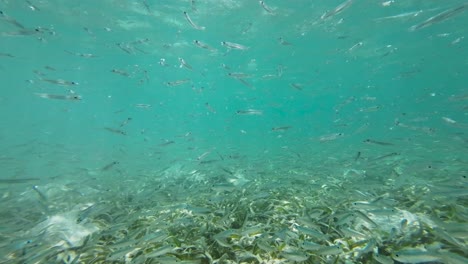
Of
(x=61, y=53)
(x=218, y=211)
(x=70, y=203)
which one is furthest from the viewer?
(x=61, y=53)

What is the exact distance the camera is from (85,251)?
4672 millimetres

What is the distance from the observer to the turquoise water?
4.49 metres

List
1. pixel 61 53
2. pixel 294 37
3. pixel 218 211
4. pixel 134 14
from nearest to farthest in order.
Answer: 1. pixel 218 211
2. pixel 134 14
3. pixel 294 37
4. pixel 61 53

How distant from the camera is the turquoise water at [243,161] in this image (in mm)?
4488

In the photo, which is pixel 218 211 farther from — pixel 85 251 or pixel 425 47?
pixel 425 47

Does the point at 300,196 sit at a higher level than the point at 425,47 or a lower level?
lower

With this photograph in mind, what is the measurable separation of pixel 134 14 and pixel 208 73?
26.0m

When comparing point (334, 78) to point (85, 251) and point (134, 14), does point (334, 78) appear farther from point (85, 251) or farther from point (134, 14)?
point (85, 251)

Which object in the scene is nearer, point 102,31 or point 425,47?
point 102,31

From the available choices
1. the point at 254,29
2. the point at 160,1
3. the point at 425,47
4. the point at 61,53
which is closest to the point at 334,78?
the point at 425,47

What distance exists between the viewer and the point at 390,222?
16.3 ft

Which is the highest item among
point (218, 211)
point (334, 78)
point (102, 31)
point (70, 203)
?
point (102, 31)

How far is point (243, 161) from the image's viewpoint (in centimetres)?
1745

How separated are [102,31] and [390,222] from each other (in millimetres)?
31195
